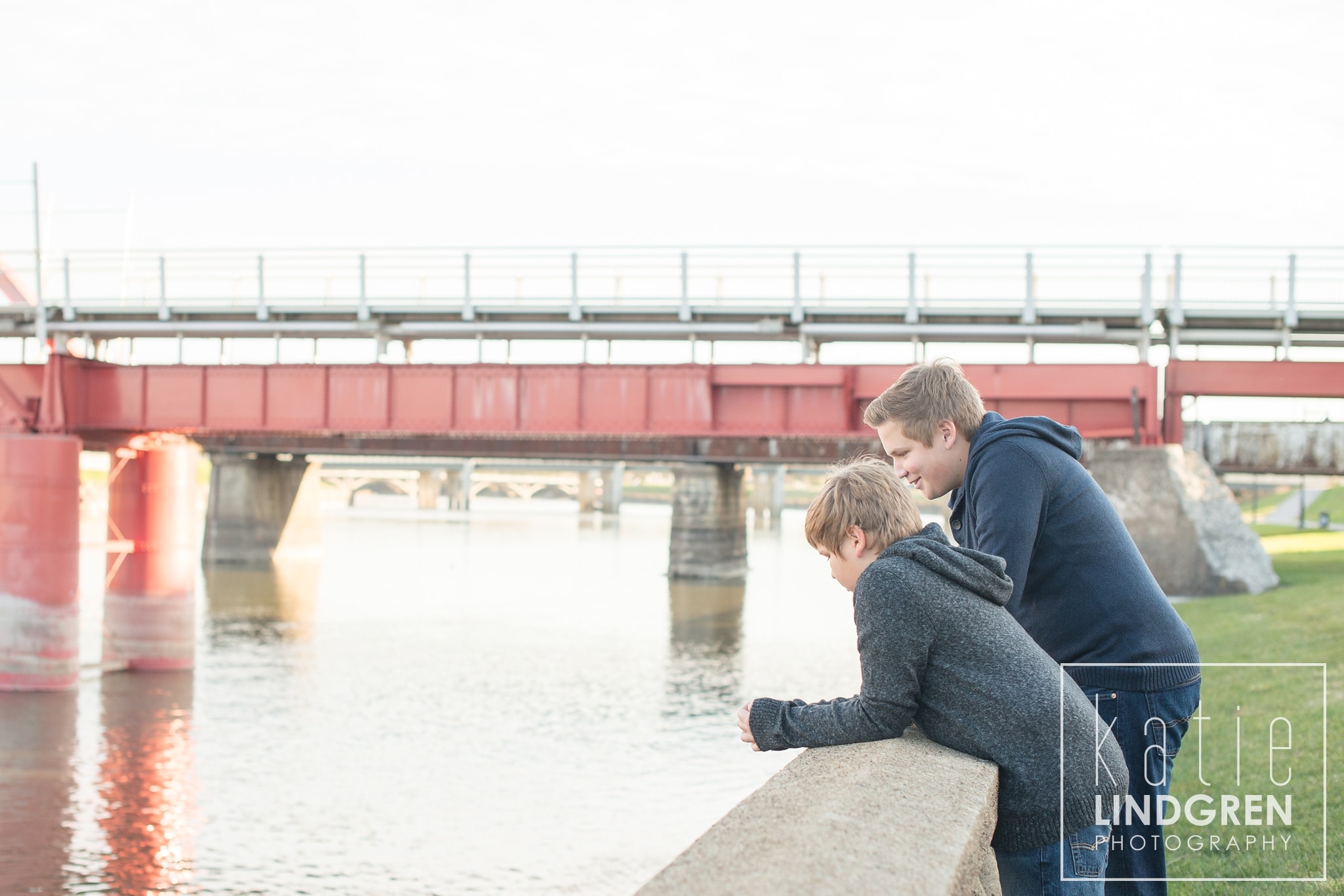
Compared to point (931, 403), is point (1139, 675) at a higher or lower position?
lower

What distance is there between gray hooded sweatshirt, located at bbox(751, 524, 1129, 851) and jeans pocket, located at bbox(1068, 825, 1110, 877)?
38 mm

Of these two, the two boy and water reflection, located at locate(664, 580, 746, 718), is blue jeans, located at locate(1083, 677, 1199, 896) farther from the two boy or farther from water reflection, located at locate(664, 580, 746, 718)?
water reflection, located at locate(664, 580, 746, 718)

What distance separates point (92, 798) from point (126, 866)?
114 inches

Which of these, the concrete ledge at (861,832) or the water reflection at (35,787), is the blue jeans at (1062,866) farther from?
the water reflection at (35,787)

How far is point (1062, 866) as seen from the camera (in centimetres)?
307

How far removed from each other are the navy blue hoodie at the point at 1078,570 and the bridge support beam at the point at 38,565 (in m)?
22.2

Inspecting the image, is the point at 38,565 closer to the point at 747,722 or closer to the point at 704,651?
the point at 704,651

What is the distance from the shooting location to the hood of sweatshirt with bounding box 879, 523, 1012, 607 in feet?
9.66

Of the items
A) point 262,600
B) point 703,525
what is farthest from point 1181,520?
point 262,600

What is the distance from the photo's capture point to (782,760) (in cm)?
1616

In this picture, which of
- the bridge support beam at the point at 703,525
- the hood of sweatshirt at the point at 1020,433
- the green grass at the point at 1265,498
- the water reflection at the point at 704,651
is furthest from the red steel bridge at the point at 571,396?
the green grass at the point at 1265,498

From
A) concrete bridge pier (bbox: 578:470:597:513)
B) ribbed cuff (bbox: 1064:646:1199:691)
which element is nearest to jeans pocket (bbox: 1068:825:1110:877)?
ribbed cuff (bbox: 1064:646:1199:691)

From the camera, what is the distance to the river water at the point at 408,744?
42.2 feet

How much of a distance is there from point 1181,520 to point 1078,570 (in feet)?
74.7
